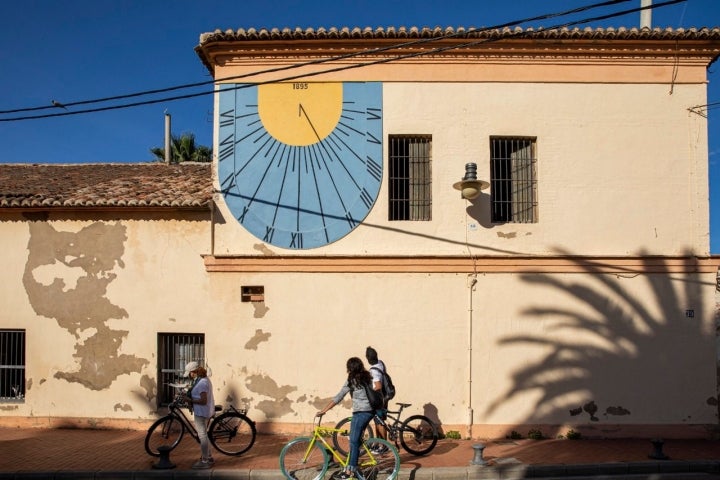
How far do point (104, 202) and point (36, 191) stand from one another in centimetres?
206

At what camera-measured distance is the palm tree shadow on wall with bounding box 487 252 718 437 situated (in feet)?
33.9

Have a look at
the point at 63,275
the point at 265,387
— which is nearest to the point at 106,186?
the point at 63,275

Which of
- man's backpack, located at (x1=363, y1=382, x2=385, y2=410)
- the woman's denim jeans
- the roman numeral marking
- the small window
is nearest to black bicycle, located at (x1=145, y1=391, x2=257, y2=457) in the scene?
the small window

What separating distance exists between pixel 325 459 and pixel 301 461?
1.45 feet

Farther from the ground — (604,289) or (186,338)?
(604,289)

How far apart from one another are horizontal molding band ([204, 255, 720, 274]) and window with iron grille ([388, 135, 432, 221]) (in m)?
0.97

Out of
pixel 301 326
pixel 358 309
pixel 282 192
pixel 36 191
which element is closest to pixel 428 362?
pixel 358 309

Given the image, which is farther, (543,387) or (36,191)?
(36,191)

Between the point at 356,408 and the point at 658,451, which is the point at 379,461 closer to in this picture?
the point at 356,408

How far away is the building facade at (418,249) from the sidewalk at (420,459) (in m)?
0.57

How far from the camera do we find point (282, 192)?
10812 millimetres

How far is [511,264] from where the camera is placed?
10.5 m

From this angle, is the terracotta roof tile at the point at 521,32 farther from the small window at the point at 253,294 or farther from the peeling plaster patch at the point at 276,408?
the peeling plaster patch at the point at 276,408

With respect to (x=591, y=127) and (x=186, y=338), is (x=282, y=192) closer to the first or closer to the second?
(x=186, y=338)
